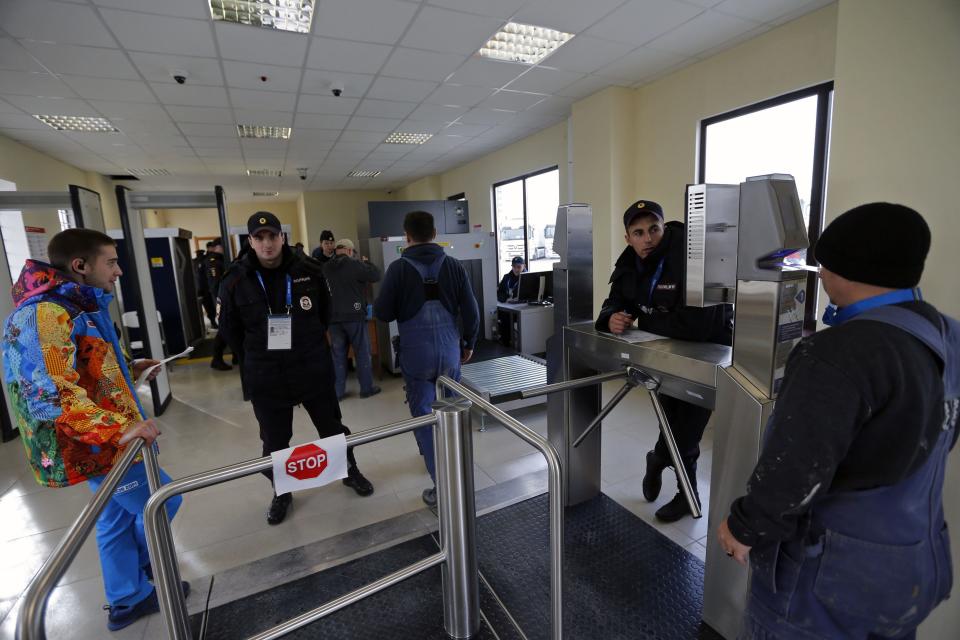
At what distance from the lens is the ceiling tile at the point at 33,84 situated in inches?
132

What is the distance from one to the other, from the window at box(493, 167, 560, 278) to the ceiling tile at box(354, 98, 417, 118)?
6.61 feet

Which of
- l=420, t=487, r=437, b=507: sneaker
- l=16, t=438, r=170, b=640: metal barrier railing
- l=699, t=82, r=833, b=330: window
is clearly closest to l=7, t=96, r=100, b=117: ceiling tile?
l=420, t=487, r=437, b=507: sneaker

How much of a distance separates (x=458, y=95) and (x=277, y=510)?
3695 millimetres

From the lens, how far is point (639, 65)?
372cm

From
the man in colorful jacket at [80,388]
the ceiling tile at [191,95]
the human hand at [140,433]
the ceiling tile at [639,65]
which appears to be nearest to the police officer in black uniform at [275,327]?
the man in colorful jacket at [80,388]

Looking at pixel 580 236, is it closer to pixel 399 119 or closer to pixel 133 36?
pixel 133 36

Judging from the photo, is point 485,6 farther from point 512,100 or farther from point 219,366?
point 219,366

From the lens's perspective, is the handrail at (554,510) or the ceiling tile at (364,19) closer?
the handrail at (554,510)

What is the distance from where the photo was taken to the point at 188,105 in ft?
13.6

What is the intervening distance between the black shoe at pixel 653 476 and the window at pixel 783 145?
5.65 ft

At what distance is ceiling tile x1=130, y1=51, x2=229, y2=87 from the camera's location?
3.17 m

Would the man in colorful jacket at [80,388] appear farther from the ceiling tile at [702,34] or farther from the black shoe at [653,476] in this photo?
the ceiling tile at [702,34]

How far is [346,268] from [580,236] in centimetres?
238

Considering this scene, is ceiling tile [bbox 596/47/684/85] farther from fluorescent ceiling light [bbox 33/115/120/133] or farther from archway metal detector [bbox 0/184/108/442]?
fluorescent ceiling light [bbox 33/115/120/133]
